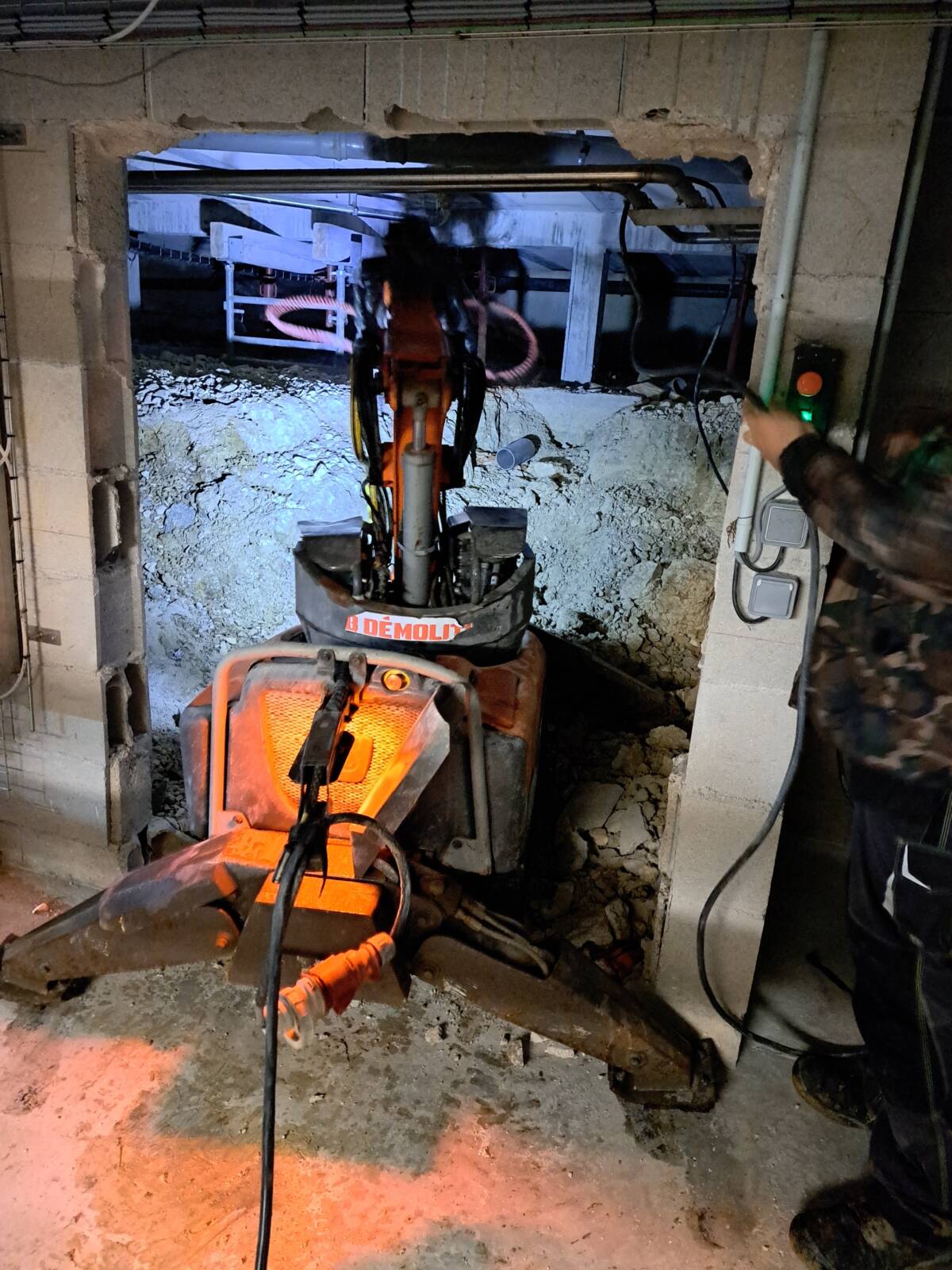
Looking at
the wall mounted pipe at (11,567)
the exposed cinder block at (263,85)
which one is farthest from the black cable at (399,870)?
the exposed cinder block at (263,85)

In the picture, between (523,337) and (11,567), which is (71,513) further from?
(523,337)

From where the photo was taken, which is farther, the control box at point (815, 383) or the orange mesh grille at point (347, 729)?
the orange mesh grille at point (347, 729)

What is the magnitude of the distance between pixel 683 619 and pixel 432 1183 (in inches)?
152

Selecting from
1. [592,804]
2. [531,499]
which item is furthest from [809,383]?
[531,499]

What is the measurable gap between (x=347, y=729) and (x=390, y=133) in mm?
1737

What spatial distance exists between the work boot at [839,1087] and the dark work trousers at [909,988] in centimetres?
35

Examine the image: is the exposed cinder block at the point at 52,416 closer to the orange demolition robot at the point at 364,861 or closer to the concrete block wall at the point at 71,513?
the concrete block wall at the point at 71,513

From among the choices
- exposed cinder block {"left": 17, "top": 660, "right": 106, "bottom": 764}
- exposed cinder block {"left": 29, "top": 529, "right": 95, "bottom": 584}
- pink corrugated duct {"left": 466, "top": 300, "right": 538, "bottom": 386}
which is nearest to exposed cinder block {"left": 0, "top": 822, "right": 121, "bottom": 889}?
exposed cinder block {"left": 17, "top": 660, "right": 106, "bottom": 764}

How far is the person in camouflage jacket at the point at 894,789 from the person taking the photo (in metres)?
1.88

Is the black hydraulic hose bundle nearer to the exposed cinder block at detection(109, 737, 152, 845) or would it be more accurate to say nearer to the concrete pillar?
the concrete pillar

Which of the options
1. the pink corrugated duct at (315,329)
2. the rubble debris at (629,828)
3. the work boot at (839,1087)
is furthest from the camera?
the pink corrugated duct at (315,329)

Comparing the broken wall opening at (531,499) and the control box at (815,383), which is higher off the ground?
the control box at (815,383)

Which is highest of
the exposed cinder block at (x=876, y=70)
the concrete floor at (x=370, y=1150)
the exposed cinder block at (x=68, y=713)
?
the exposed cinder block at (x=876, y=70)

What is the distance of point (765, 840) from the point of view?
2562mm
